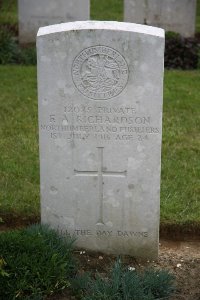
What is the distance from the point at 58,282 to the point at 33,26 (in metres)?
8.54

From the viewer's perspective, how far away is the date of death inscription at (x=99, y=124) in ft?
14.6

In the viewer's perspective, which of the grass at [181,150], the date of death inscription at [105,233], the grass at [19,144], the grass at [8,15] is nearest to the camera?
the date of death inscription at [105,233]

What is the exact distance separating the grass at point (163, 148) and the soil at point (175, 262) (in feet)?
0.68

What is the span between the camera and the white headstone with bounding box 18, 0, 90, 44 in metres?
11.6

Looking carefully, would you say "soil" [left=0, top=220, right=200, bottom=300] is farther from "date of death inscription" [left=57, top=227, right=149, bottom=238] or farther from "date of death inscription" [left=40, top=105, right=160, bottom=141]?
"date of death inscription" [left=40, top=105, right=160, bottom=141]

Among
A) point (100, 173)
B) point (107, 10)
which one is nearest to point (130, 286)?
point (100, 173)

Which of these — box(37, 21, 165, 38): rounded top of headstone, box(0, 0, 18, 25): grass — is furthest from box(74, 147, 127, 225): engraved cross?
box(0, 0, 18, 25): grass

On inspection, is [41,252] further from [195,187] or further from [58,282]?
[195,187]

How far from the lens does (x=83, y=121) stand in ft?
14.8

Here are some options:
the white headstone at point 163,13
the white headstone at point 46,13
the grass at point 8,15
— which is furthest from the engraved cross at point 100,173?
the grass at point 8,15

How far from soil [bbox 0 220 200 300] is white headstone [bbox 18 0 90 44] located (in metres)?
7.20

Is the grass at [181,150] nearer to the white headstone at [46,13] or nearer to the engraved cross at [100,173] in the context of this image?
the engraved cross at [100,173]

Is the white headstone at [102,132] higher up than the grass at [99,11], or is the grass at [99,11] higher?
the grass at [99,11]

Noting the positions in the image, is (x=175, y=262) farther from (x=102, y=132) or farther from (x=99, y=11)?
(x=99, y=11)
